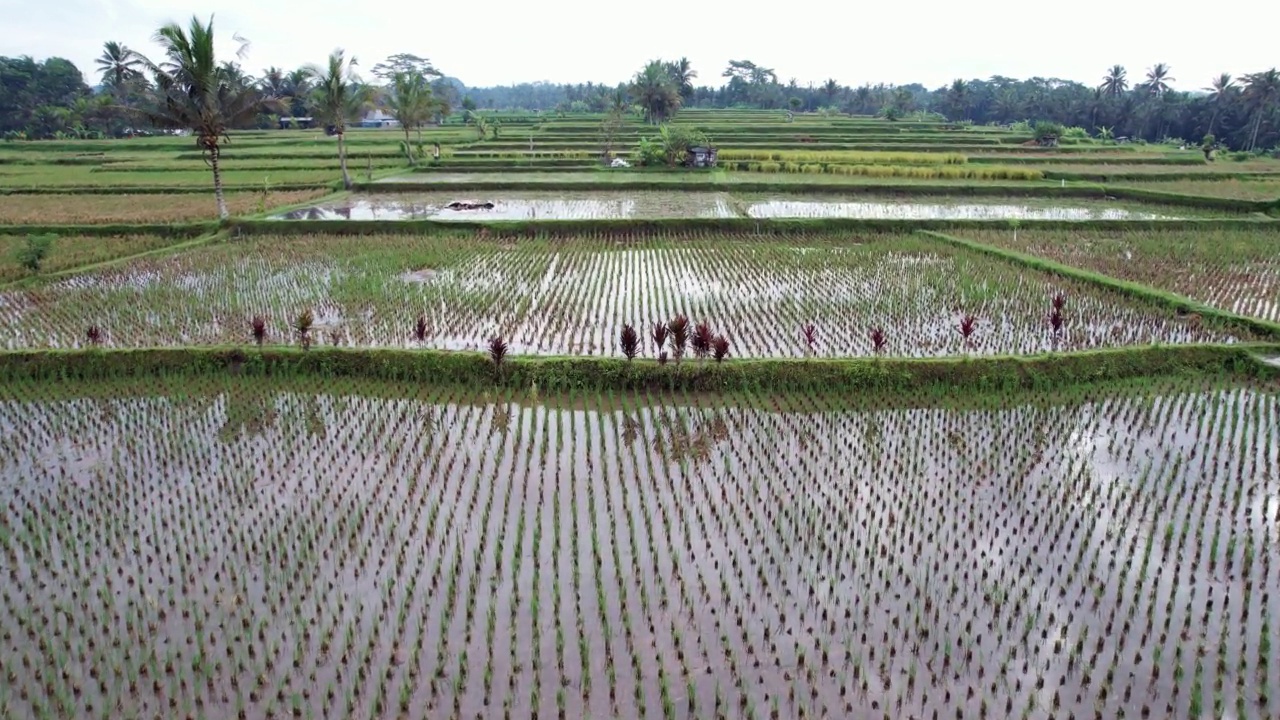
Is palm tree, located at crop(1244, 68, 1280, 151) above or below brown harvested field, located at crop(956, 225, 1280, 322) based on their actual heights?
above

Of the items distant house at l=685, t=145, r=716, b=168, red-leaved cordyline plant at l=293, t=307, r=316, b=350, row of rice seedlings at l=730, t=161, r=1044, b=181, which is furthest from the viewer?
distant house at l=685, t=145, r=716, b=168

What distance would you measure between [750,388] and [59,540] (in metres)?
6.81

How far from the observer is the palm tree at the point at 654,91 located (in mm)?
42750

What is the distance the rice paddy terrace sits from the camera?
459cm

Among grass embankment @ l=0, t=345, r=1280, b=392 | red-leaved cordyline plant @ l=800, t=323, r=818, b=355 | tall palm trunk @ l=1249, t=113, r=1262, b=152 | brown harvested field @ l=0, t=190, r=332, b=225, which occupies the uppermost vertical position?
tall palm trunk @ l=1249, t=113, r=1262, b=152

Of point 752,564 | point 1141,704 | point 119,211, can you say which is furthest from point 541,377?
point 119,211

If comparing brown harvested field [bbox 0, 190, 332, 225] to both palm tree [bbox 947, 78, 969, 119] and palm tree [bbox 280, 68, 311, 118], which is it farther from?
palm tree [bbox 947, 78, 969, 119]

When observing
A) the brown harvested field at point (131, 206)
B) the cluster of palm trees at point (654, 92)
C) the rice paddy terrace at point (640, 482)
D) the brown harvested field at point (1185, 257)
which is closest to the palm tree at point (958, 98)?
the cluster of palm trees at point (654, 92)

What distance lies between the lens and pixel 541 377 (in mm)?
9188

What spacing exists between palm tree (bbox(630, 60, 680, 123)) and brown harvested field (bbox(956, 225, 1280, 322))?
28.5m

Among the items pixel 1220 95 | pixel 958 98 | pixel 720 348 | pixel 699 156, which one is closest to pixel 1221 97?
pixel 1220 95

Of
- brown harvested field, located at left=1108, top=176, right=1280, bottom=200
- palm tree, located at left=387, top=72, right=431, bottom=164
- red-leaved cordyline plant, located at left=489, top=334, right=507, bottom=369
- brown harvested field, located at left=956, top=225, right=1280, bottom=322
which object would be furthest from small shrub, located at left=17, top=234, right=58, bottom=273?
brown harvested field, located at left=1108, top=176, right=1280, bottom=200

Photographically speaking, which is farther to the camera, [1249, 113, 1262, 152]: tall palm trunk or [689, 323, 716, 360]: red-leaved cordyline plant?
[1249, 113, 1262, 152]: tall palm trunk

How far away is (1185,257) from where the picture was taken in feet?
51.2
